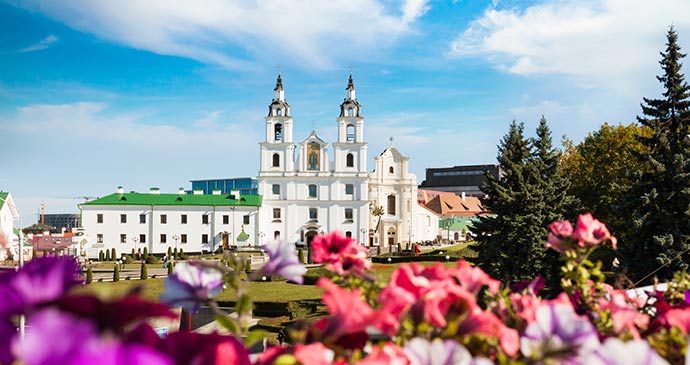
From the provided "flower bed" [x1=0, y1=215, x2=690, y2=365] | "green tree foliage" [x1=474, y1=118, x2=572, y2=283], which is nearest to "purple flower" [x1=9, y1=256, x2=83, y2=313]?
"flower bed" [x1=0, y1=215, x2=690, y2=365]

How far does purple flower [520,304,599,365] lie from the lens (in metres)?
1.17

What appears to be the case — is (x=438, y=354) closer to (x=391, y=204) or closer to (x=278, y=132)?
(x=278, y=132)

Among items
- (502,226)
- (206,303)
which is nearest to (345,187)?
(502,226)

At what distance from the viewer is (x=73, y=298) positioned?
90 cm

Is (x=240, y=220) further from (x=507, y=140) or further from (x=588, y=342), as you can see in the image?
(x=588, y=342)

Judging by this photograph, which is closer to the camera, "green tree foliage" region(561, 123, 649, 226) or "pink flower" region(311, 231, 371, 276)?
"pink flower" region(311, 231, 371, 276)

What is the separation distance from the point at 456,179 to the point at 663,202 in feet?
291

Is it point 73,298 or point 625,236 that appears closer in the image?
point 73,298

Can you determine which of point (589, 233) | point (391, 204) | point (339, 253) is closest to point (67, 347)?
point (339, 253)

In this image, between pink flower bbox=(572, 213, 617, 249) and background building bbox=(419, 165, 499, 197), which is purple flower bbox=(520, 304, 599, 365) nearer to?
pink flower bbox=(572, 213, 617, 249)

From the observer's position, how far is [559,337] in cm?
127

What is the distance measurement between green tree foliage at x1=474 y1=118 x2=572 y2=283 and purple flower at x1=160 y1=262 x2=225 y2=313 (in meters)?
18.4

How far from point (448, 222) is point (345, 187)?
25647 millimetres

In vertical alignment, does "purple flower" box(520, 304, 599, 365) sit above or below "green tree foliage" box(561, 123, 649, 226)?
below
